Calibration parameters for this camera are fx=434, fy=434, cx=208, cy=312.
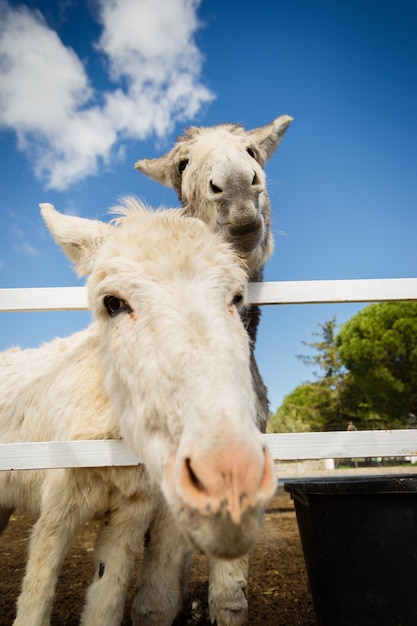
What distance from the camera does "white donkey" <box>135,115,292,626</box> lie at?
2973 mm

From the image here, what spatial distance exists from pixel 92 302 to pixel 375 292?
1.76 metres

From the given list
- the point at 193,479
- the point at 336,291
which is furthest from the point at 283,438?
the point at 193,479

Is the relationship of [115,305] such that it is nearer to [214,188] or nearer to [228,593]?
[214,188]

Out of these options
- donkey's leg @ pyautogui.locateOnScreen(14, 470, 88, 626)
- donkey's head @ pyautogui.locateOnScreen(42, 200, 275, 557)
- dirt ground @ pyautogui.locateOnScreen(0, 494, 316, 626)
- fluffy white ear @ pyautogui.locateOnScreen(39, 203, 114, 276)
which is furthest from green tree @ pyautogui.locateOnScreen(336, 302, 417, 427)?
donkey's head @ pyautogui.locateOnScreen(42, 200, 275, 557)

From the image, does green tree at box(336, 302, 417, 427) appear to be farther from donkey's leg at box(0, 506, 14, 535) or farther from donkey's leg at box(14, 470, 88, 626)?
donkey's leg at box(14, 470, 88, 626)

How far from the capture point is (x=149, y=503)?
110 inches

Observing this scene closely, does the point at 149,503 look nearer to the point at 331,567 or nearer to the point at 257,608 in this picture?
the point at 331,567

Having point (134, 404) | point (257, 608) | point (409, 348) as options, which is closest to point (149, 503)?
point (134, 404)

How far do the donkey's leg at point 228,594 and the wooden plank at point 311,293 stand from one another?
1788mm

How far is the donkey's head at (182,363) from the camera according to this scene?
1.37 meters

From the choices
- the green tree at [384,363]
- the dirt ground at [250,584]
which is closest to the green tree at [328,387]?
the green tree at [384,363]

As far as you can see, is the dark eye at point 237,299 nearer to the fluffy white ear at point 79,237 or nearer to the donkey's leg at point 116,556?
the fluffy white ear at point 79,237

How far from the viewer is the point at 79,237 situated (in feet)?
9.29

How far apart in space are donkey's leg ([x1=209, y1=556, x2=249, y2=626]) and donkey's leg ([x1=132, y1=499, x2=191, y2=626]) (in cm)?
29
